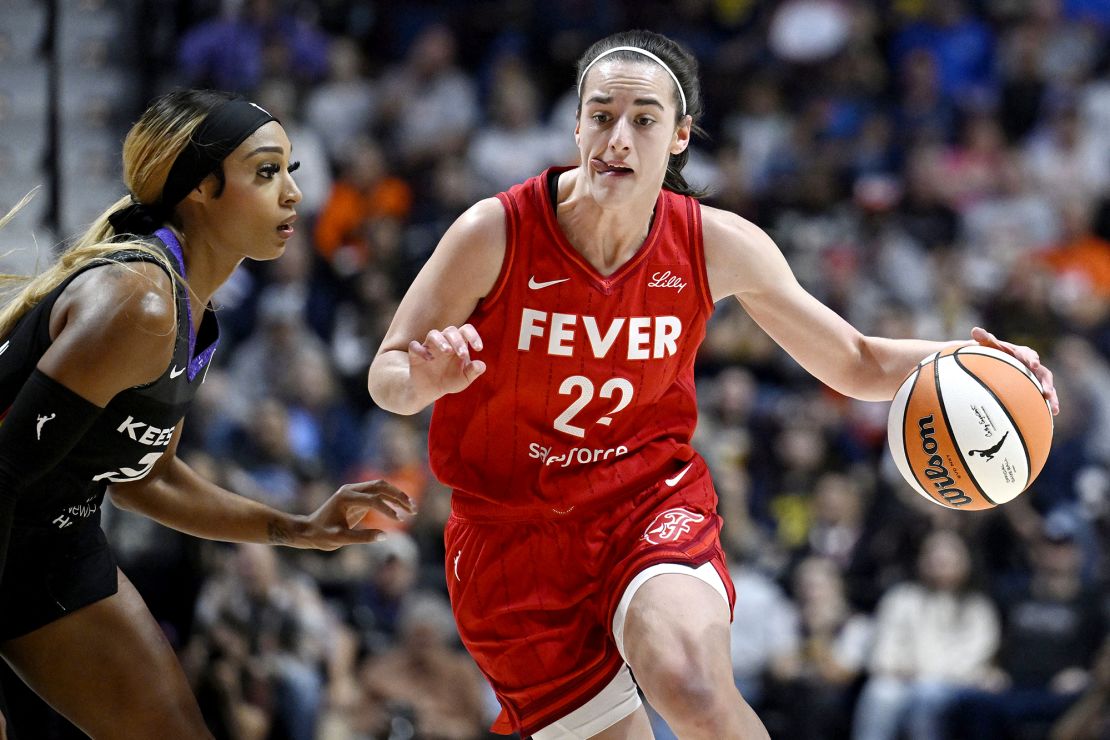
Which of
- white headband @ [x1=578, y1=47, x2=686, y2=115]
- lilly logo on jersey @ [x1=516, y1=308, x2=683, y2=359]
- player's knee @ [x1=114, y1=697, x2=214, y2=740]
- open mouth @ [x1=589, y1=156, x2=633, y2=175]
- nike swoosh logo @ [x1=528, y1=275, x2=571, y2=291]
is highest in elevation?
white headband @ [x1=578, y1=47, x2=686, y2=115]

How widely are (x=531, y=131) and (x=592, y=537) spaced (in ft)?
19.2

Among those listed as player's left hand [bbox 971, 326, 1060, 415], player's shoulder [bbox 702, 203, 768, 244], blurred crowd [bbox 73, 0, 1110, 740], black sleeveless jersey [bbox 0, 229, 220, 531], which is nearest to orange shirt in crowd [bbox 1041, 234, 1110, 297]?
blurred crowd [bbox 73, 0, 1110, 740]

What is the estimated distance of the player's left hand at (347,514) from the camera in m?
3.74

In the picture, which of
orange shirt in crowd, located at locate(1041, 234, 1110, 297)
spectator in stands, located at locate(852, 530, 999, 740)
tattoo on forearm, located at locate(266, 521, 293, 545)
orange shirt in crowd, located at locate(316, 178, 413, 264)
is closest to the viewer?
tattoo on forearm, located at locate(266, 521, 293, 545)

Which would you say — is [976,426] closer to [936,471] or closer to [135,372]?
[936,471]

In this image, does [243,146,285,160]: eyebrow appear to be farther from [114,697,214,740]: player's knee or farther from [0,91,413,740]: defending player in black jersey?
[114,697,214,740]: player's knee

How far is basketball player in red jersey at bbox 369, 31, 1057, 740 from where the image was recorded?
11.6ft

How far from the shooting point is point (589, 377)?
11.8 feet

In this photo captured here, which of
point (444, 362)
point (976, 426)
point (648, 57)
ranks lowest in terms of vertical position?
point (976, 426)

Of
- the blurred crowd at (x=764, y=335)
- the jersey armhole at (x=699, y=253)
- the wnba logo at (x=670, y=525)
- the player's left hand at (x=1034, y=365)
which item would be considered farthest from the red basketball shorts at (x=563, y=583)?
the blurred crowd at (x=764, y=335)

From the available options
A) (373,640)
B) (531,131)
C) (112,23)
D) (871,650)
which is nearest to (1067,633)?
(871,650)

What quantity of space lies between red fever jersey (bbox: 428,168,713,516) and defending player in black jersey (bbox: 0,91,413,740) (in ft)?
2.05

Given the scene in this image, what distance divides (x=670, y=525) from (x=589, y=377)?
1.45 ft

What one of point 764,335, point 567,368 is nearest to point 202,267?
point 567,368
